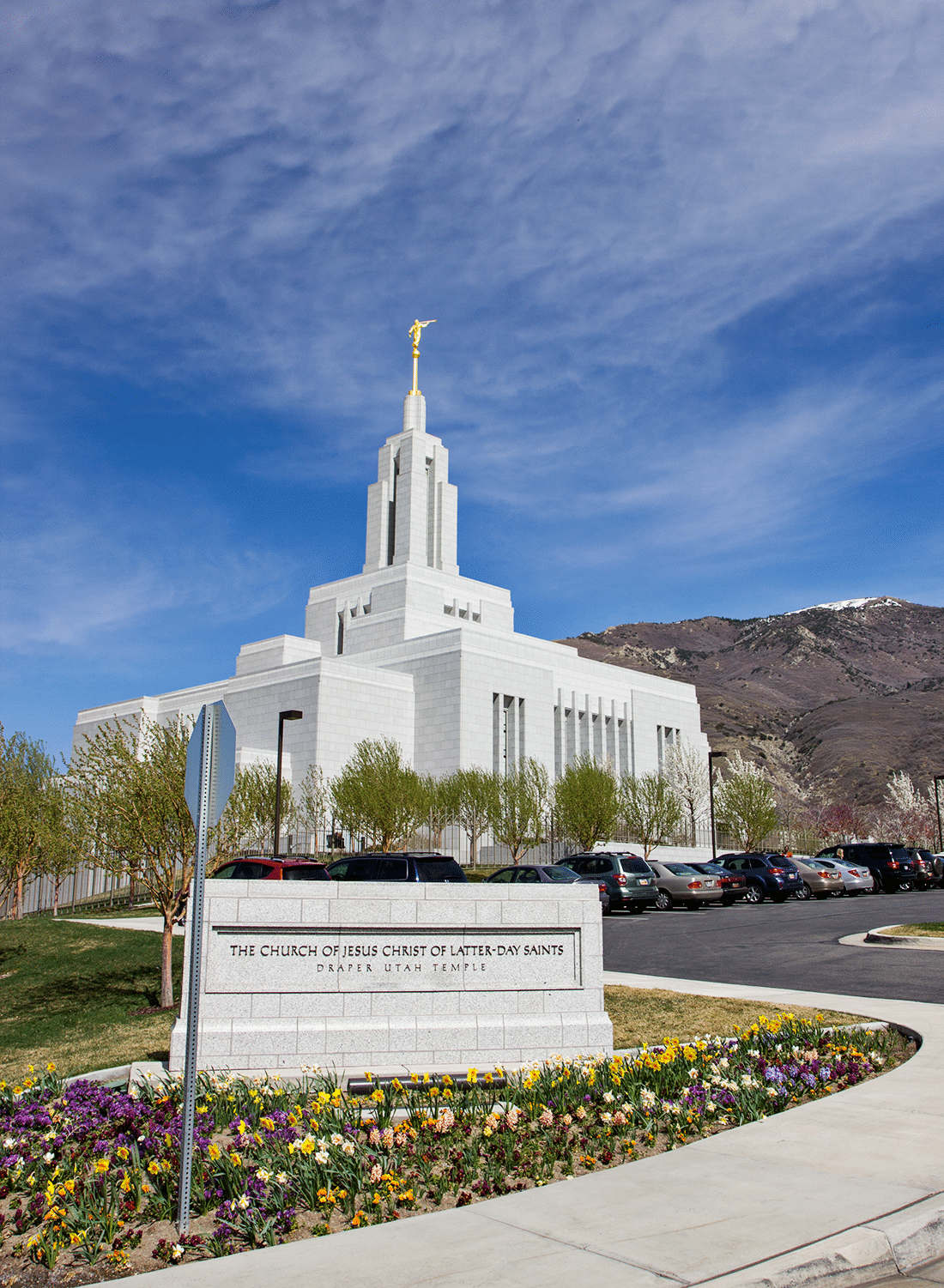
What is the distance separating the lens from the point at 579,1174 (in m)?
5.97

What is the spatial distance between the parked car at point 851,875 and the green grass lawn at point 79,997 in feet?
74.7

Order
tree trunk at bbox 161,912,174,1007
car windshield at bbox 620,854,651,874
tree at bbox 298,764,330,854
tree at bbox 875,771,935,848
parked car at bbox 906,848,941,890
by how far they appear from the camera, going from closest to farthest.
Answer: tree trunk at bbox 161,912,174,1007 → car windshield at bbox 620,854,651,874 → parked car at bbox 906,848,941,890 → tree at bbox 298,764,330,854 → tree at bbox 875,771,935,848

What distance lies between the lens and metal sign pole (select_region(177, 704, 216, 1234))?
5.29m

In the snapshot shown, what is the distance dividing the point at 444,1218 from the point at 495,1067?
2.62 m

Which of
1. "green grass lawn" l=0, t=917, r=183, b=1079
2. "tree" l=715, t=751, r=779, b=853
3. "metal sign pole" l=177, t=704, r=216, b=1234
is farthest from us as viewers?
"tree" l=715, t=751, r=779, b=853

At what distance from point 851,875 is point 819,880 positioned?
188 centimetres

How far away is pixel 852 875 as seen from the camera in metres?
34.3

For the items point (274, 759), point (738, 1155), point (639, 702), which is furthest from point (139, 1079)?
point (639, 702)

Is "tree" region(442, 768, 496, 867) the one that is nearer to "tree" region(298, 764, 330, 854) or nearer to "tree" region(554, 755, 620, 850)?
"tree" region(554, 755, 620, 850)

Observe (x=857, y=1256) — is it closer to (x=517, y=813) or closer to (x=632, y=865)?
(x=632, y=865)

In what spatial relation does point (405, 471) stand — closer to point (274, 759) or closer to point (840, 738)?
point (274, 759)

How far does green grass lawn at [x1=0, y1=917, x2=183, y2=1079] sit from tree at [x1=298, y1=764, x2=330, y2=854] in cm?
2564

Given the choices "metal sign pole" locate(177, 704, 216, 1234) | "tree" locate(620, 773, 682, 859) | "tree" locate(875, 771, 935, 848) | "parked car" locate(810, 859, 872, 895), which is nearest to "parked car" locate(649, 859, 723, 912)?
"parked car" locate(810, 859, 872, 895)

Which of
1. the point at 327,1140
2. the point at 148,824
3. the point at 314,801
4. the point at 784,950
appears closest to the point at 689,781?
the point at 314,801
